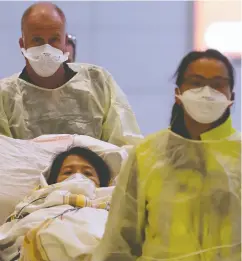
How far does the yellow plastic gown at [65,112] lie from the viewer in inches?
89.9

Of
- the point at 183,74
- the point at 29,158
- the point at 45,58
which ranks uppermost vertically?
the point at 183,74

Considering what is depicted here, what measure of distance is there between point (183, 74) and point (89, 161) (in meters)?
0.76

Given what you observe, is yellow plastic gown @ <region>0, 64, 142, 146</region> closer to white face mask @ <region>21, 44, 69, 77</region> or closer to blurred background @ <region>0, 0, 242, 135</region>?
white face mask @ <region>21, 44, 69, 77</region>

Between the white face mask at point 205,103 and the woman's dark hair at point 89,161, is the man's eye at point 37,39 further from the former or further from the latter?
the white face mask at point 205,103

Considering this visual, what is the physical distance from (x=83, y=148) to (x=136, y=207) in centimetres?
74

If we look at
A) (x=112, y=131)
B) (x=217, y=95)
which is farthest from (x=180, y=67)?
(x=112, y=131)

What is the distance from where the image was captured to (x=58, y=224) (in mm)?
1463

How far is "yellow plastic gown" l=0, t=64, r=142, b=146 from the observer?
2.28 m

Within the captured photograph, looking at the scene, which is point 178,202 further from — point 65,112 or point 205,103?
point 65,112

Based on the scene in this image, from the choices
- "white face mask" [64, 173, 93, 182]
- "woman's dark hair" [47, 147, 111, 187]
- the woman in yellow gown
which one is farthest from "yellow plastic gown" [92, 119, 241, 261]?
"woman's dark hair" [47, 147, 111, 187]

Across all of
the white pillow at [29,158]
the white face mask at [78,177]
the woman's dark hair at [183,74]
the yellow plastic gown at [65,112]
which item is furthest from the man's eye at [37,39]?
the woman's dark hair at [183,74]

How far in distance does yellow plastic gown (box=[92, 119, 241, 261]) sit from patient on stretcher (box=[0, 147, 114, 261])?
5.3 inches

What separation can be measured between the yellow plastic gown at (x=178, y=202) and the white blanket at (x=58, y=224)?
13 cm

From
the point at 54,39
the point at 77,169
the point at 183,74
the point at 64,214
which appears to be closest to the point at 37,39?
the point at 54,39
